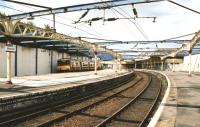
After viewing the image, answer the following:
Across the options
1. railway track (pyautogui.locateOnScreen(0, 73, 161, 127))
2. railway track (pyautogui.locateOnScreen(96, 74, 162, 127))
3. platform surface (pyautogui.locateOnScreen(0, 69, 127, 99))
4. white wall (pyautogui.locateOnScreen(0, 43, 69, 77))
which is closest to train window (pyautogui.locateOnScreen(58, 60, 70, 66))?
white wall (pyautogui.locateOnScreen(0, 43, 69, 77))

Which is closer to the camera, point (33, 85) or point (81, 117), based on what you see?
point (81, 117)

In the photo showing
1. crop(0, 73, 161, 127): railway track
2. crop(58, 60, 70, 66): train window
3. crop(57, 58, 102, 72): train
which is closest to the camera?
crop(0, 73, 161, 127): railway track

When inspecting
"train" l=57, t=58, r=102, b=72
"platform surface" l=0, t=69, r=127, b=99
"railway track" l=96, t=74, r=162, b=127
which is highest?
"train" l=57, t=58, r=102, b=72

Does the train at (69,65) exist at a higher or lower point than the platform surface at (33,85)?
higher

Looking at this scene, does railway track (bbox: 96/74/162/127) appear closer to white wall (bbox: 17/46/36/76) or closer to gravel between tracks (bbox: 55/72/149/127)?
gravel between tracks (bbox: 55/72/149/127)

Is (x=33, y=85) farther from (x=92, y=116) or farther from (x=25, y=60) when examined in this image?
(x=25, y=60)

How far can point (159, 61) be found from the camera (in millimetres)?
84688

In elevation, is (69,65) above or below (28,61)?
below

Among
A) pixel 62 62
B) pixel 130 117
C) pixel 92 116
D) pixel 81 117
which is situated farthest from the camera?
pixel 62 62

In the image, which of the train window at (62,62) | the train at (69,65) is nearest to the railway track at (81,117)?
the train at (69,65)

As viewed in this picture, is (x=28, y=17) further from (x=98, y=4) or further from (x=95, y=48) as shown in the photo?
(x=95, y=48)

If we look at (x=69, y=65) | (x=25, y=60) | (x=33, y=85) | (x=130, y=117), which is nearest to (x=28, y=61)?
(x=25, y=60)

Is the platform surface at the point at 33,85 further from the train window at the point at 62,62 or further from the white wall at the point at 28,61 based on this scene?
the train window at the point at 62,62

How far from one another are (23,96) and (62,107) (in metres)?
2.34
